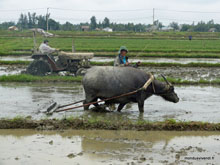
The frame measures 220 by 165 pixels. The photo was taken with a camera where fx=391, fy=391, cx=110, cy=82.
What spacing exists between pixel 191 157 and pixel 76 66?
9459 millimetres

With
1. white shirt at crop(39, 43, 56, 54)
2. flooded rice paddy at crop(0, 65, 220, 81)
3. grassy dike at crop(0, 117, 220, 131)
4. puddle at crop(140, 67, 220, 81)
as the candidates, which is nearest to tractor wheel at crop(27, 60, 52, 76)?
white shirt at crop(39, 43, 56, 54)

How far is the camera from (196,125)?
23.4ft

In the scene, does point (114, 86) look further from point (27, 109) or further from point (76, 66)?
point (76, 66)

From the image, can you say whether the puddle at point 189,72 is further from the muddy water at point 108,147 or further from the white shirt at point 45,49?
Answer: the muddy water at point 108,147

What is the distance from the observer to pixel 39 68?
14.3 metres

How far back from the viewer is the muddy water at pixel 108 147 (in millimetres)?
5340

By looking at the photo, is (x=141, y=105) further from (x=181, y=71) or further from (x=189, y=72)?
(x=181, y=71)

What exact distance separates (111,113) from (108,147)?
2.77 m

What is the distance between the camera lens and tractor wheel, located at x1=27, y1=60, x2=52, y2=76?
14148mm

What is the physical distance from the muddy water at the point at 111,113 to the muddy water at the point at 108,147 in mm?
1235

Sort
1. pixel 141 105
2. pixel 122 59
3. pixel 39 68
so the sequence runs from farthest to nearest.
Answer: pixel 39 68 < pixel 122 59 < pixel 141 105

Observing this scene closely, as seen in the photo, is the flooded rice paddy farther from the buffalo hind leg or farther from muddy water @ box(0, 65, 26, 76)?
the buffalo hind leg

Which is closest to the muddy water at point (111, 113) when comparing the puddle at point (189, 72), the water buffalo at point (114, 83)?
the water buffalo at point (114, 83)

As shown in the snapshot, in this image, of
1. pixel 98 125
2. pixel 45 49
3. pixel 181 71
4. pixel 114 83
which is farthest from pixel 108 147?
pixel 181 71
